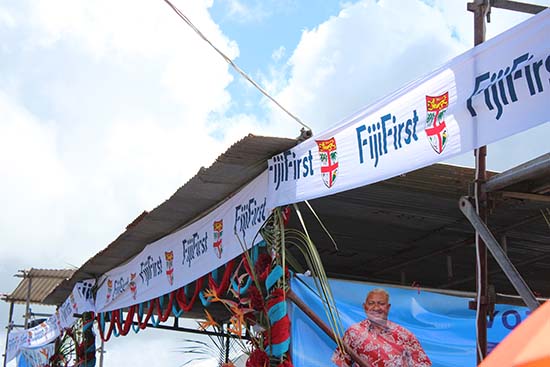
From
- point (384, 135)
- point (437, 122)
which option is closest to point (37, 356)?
point (384, 135)

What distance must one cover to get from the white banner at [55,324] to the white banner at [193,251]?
107cm

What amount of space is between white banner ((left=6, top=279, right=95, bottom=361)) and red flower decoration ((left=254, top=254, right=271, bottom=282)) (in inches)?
241

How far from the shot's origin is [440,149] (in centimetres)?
436

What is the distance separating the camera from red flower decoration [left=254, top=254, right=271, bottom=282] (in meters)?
6.06

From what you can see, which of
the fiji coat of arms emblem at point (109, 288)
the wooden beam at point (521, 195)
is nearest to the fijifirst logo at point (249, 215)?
the wooden beam at point (521, 195)

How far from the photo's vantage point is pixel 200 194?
290 inches

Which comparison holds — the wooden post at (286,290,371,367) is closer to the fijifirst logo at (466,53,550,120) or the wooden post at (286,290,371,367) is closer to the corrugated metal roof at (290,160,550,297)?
the corrugated metal roof at (290,160,550,297)

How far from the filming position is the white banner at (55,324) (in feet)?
39.2

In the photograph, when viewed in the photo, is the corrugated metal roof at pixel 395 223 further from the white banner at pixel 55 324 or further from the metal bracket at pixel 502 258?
the white banner at pixel 55 324

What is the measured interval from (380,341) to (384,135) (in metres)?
1.80

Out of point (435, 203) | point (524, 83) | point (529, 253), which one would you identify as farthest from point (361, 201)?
point (524, 83)

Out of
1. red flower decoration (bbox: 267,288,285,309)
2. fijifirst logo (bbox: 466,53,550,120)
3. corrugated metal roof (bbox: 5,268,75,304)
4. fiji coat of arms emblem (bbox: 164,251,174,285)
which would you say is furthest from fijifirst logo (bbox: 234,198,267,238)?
corrugated metal roof (bbox: 5,268,75,304)

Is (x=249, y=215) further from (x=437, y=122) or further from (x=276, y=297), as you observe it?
(x=437, y=122)

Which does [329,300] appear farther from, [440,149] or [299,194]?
[440,149]
